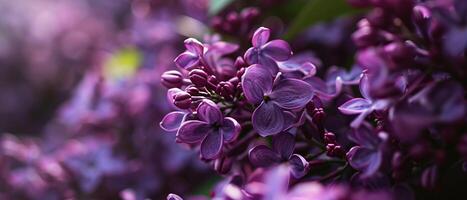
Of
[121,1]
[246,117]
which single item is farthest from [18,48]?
[246,117]

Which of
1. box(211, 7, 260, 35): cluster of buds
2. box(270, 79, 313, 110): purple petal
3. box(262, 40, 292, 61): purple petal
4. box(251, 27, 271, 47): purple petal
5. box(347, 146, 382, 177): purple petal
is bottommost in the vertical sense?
box(347, 146, 382, 177): purple petal

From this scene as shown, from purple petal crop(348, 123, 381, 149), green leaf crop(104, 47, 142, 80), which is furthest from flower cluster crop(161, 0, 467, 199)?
green leaf crop(104, 47, 142, 80)

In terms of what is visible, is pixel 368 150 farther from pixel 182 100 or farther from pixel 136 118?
pixel 136 118

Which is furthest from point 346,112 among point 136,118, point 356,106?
point 136,118

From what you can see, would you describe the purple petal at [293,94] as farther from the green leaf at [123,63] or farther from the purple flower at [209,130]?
the green leaf at [123,63]

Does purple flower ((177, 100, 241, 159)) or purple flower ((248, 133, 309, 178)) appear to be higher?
purple flower ((177, 100, 241, 159))

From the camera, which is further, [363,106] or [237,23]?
[237,23]

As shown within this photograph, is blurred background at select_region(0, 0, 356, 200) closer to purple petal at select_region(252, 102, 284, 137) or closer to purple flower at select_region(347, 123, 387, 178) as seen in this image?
purple petal at select_region(252, 102, 284, 137)
